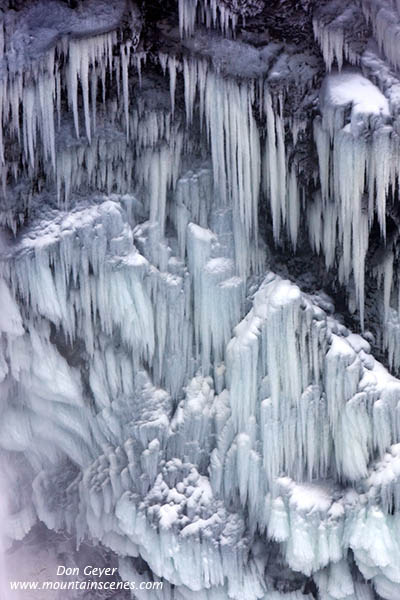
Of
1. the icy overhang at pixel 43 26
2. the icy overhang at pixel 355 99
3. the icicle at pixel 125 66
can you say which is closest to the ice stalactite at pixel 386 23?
the icy overhang at pixel 355 99

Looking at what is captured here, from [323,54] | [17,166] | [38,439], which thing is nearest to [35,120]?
[17,166]

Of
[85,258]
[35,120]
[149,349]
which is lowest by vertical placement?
[149,349]

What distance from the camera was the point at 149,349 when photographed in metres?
4.66

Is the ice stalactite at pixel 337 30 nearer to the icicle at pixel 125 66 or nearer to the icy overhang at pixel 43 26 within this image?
the icicle at pixel 125 66

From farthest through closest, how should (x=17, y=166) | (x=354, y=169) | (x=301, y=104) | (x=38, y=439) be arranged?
(x=38, y=439) < (x=17, y=166) < (x=301, y=104) < (x=354, y=169)

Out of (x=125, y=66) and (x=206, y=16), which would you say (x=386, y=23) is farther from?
(x=125, y=66)

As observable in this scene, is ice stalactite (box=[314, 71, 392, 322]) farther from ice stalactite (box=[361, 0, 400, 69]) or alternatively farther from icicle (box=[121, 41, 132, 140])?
icicle (box=[121, 41, 132, 140])

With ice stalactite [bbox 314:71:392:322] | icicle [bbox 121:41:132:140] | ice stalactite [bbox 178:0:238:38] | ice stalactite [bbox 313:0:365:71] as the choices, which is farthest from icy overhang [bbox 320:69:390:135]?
icicle [bbox 121:41:132:140]

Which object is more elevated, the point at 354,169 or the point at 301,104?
the point at 301,104

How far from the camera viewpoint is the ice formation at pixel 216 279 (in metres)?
4.13

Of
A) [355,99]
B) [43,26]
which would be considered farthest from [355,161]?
[43,26]

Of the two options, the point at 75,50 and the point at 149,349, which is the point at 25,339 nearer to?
the point at 149,349

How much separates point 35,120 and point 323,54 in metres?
2.02

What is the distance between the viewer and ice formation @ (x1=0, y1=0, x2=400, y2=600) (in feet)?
13.5
